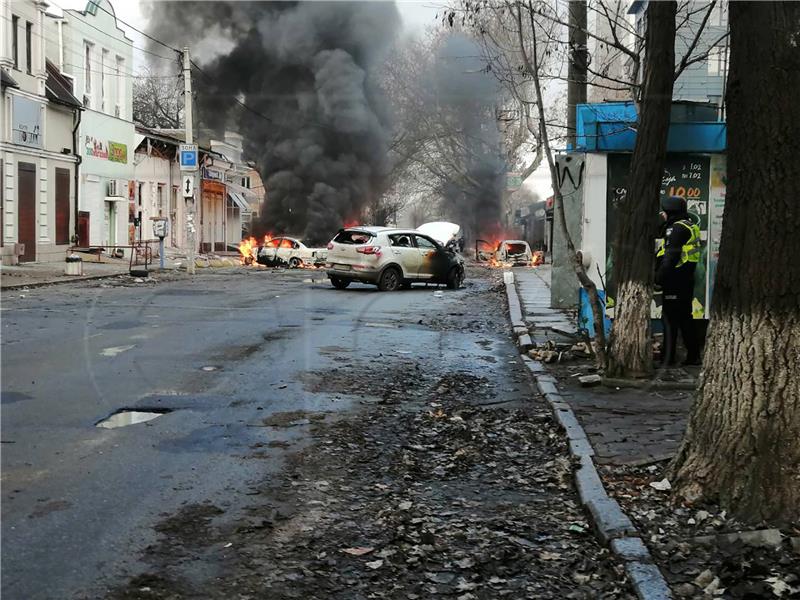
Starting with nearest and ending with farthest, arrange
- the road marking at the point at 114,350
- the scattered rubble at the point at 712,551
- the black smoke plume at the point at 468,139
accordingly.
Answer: the scattered rubble at the point at 712,551
the road marking at the point at 114,350
the black smoke plume at the point at 468,139

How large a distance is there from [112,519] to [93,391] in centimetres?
344

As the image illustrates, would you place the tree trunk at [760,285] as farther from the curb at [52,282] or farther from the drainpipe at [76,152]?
the drainpipe at [76,152]

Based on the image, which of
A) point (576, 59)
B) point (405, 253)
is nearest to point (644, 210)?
point (576, 59)

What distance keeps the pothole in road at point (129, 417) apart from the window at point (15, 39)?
22705mm

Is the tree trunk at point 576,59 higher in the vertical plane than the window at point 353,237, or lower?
higher

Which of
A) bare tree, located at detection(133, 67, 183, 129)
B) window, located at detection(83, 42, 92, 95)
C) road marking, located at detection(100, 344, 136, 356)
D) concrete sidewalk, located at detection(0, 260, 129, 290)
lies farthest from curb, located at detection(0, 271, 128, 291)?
bare tree, located at detection(133, 67, 183, 129)

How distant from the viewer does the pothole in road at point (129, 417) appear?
21.9ft

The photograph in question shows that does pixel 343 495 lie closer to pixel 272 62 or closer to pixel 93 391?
pixel 93 391

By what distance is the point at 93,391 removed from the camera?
781 centimetres

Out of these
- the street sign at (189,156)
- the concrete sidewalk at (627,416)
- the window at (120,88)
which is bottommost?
the concrete sidewalk at (627,416)

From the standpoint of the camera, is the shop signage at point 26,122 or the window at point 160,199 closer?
the shop signage at point 26,122

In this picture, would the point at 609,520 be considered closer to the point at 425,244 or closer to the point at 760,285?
the point at 760,285

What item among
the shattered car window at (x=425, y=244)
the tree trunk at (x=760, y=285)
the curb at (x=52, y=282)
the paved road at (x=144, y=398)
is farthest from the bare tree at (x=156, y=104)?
the tree trunk at (x=760, y=285)

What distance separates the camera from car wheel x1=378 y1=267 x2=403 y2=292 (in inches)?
850
